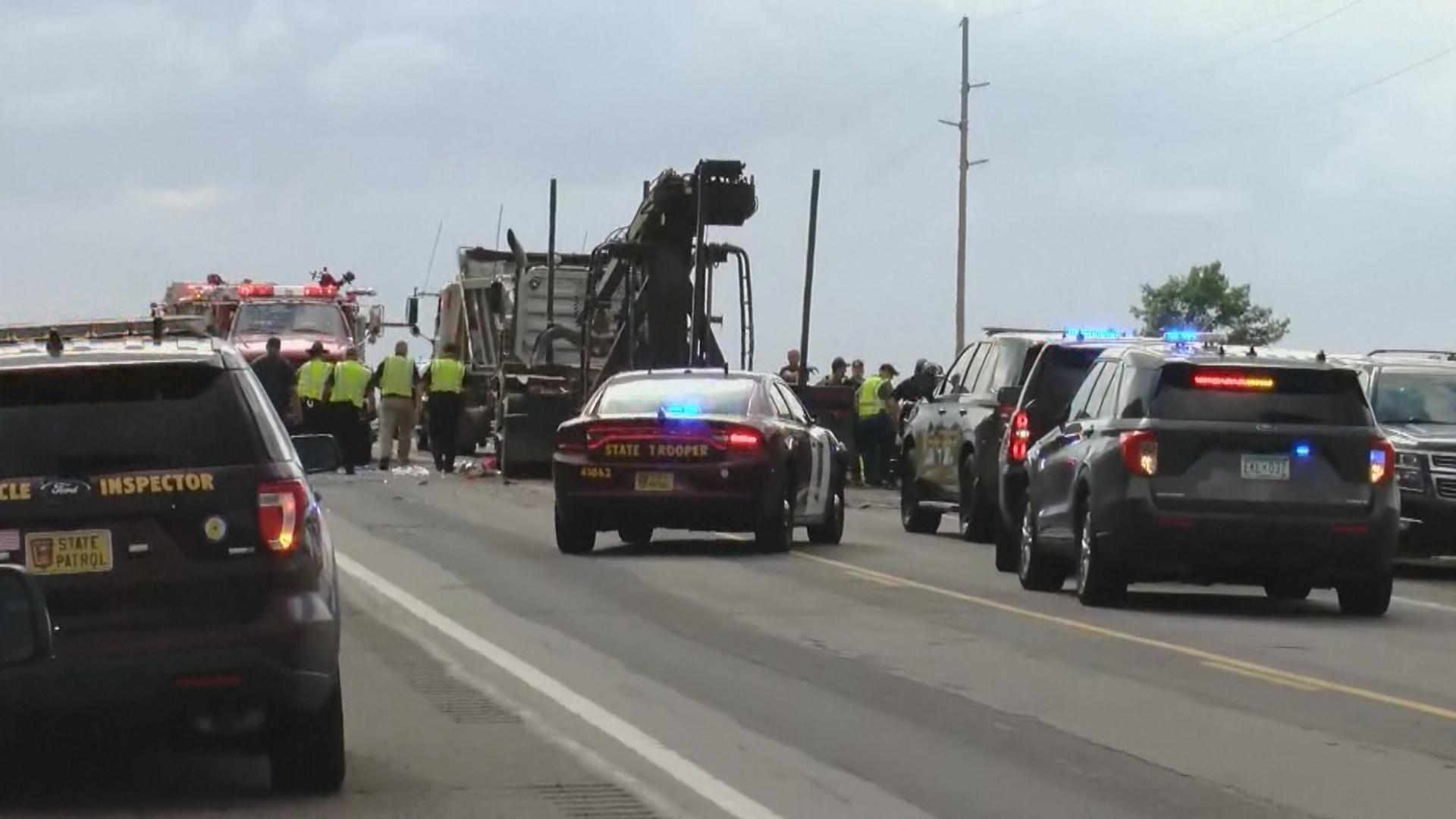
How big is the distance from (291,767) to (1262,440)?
31.2 ft

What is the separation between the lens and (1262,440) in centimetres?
1806

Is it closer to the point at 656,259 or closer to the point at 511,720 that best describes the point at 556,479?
the point at 511,720

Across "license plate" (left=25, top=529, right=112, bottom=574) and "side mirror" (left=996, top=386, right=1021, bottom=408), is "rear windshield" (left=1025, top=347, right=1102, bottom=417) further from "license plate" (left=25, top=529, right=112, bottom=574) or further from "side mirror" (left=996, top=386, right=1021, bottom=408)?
"license plate" (left=25, top=529, right=112, bottom=574)

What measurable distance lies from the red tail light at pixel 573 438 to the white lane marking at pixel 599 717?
3.58 metres

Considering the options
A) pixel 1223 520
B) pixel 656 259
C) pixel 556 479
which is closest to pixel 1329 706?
→ pixel 1223 520

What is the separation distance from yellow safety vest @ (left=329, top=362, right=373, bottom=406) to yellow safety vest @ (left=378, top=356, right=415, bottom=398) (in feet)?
5.85

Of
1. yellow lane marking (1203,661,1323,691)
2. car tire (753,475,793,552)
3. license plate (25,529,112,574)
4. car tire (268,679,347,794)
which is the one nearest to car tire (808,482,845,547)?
car tire (753,475,793,552)

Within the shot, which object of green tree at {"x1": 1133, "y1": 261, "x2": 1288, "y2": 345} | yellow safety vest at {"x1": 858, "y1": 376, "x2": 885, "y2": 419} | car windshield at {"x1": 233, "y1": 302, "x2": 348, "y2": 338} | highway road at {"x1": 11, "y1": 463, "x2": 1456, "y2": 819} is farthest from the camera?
green tree at {"x1": 1133, "y1": 261, "x2": 1288, "y2": 345}

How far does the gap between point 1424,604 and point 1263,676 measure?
6069 millimetres

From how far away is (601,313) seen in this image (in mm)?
38688

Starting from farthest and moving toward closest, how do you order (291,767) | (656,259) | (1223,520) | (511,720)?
(656,259)
(1223,520)
(511,720)
(291,767)

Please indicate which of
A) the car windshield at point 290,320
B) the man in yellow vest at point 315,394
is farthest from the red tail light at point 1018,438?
the car windshield at point 290,320

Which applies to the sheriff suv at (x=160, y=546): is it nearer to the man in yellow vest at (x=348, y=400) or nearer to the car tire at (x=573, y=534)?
the car tire at (x=573, y=534)

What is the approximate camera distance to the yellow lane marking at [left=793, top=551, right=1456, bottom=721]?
520 inches
